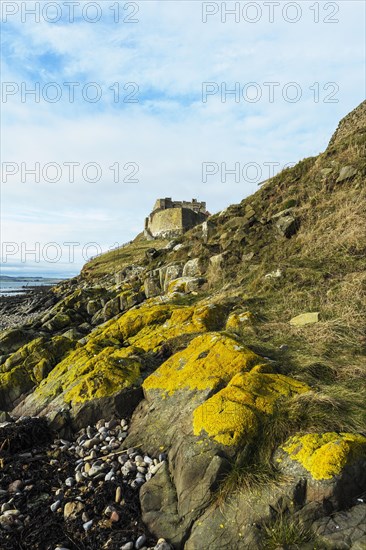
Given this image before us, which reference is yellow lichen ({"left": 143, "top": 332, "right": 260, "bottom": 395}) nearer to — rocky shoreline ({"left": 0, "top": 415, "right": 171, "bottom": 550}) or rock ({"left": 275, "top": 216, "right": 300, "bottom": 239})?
rocky shoreline ({"left": 0, "top": 415, "right": 171, "bottom": 550})

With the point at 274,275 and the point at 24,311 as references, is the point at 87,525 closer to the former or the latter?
the point at 274,275

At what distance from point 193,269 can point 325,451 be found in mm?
11283

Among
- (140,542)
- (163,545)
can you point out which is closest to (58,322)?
(140,542)

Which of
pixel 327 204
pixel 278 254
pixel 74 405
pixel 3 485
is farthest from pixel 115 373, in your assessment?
pixel 327 204

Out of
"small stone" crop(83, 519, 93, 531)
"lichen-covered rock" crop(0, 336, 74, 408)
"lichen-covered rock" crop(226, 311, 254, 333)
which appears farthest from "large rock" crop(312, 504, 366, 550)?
"lichen-covered rock" crop(0, 336, 74, 408)

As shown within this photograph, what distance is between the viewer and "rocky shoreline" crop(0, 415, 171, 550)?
3.84 metres

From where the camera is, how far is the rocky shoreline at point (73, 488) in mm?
3844

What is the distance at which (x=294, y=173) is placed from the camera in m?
18.4

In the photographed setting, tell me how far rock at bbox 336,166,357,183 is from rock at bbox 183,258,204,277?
6.90m

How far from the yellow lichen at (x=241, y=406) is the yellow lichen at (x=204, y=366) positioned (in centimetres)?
41

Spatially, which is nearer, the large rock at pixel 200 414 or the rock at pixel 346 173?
the large rock at pixel 200 414

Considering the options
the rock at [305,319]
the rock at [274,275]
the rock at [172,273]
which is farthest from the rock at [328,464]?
the rock at [172,273]

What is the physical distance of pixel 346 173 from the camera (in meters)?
14.1

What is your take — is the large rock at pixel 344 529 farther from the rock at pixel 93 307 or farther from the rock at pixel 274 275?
the rock at pixel 93 307
